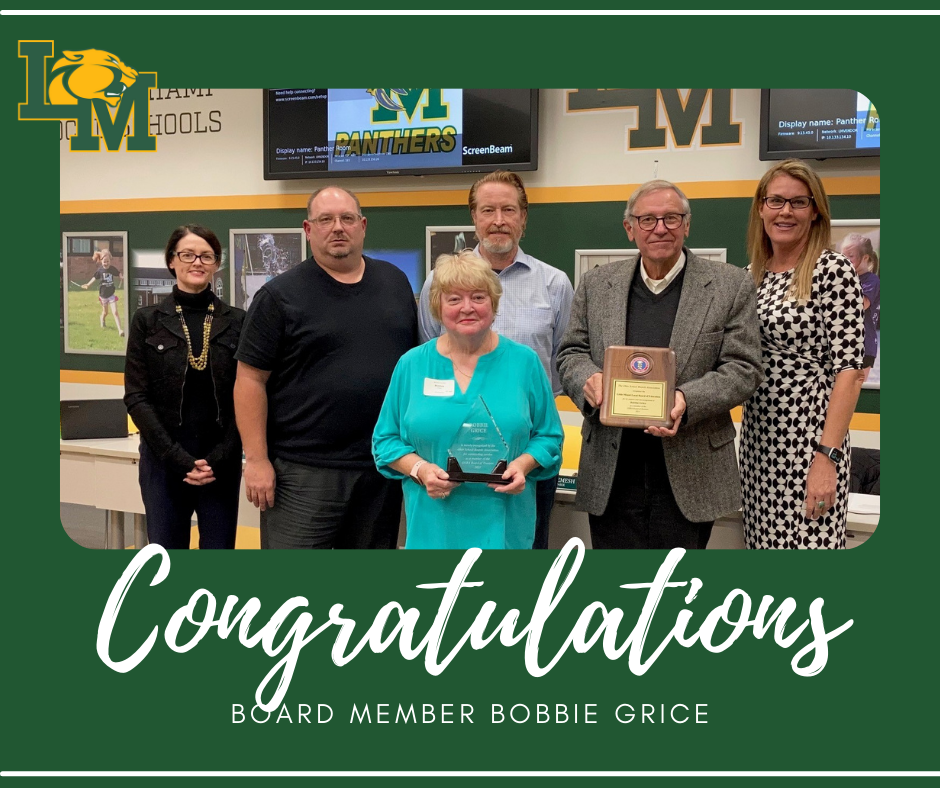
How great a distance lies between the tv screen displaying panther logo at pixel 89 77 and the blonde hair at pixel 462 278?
1.15 meters

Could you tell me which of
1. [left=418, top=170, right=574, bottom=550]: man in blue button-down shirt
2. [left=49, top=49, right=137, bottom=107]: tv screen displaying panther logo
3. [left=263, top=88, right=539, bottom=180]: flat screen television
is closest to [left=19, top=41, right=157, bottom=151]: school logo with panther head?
[left=49, top=49, right=137, bottom=107]: tv screen displaying panther logo

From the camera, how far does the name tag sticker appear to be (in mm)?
2455

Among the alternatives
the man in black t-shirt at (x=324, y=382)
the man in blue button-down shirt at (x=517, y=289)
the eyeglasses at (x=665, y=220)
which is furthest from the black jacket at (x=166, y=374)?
the eyeglasses at (x=665, y=220)

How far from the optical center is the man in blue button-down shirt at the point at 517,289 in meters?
2.91

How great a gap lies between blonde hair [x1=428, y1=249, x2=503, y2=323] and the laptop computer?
7.82 feet

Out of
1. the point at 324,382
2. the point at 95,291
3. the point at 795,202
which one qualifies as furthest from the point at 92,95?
the point at 95,291

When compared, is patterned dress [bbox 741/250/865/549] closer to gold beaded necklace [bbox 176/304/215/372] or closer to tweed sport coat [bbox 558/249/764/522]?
tweed sport coat [bbox 558/249/764/522]

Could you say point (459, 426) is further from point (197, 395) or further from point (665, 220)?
point (197, 395)

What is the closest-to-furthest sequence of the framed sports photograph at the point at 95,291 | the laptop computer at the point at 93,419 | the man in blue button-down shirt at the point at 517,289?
the man in blue button-down shirt at the point at 517,289
the laptop computer at the point at 93,419
the framed sports photograph at the point at 95,291

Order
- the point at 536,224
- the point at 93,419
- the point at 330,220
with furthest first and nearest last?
1. the point at 536,224
2. the point at 93,419
3. the point at 330,220

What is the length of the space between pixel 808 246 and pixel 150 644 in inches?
89.6

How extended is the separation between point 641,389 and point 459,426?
53cm

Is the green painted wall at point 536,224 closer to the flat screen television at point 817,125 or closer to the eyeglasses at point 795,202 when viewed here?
the flat screen television at point 817,125

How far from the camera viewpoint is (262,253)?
571 centimetres
